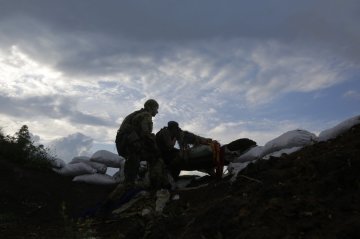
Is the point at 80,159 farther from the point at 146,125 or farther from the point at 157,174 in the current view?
the point at 146,125

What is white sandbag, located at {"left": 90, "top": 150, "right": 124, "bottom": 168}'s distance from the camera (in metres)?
12.1

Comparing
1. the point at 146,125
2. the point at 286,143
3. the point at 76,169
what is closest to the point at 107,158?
the point at 76,169

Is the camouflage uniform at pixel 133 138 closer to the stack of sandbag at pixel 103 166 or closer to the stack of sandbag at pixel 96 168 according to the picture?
the stack of sandbag at pixel 103 166

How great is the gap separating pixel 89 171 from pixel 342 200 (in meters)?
8.54

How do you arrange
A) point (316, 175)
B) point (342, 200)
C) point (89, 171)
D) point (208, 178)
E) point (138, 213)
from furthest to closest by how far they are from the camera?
point (89, 171) < point (208, 178) < point (138, 213) < point (316, 175) < point (342, 200)

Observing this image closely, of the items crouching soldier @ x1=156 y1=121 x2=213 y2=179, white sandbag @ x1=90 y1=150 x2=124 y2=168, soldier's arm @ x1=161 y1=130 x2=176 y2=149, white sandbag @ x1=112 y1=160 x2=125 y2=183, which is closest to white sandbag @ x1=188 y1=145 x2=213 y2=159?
crouching soldier @ x1=156 y1=121 x2=213 y2=179

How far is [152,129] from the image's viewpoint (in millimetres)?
7988

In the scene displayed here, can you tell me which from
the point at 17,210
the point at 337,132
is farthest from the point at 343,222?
the point at 17,210

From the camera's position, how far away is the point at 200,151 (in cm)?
914

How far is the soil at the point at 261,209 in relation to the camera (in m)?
4.28

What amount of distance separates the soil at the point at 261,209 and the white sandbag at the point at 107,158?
306 centimetres

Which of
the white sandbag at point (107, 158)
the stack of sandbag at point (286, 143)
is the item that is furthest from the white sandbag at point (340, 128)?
the white sandbag at point (107, 158)

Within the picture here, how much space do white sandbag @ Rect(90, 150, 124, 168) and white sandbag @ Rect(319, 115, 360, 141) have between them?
576 centimetres

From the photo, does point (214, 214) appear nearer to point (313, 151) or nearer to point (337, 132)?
point (313, 151)
